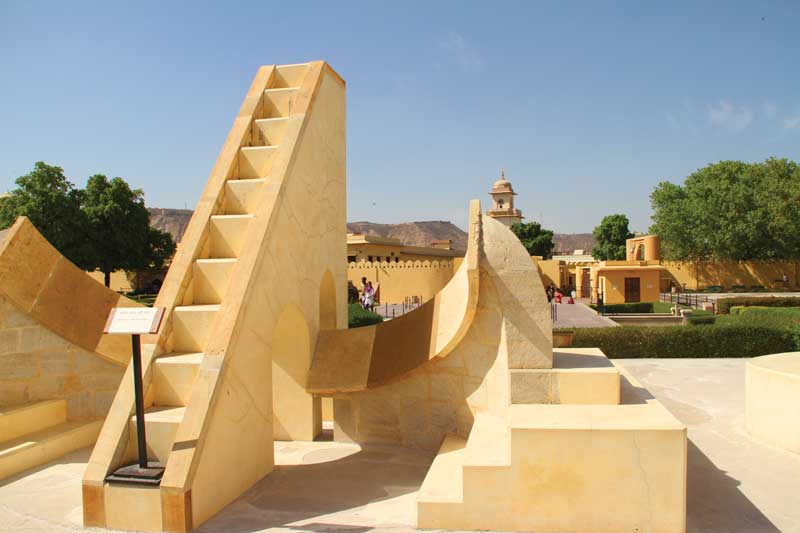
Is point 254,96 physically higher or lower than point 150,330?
Answer: higher

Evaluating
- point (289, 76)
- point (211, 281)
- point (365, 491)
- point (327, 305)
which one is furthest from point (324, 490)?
point (289, 76)

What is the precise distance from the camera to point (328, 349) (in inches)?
258

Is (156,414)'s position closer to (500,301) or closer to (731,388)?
(500,301)

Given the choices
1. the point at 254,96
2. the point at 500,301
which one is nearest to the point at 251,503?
the point at 500,301

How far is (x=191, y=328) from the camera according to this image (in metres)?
4.98

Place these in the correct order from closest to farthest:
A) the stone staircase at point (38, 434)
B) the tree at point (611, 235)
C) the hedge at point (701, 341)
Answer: the stone staircase at point (38, 434)
the hedge at point (701, 341)
the tree at point (611, 235)

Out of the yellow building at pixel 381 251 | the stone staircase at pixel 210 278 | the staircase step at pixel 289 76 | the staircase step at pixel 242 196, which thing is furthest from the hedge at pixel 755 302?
the yellow building at pixel 381 251

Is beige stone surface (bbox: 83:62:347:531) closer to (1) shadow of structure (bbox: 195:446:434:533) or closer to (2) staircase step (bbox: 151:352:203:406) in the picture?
(2) staircase step (bbox: 151:352:203:406)

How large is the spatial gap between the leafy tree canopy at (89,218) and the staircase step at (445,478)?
2953cm

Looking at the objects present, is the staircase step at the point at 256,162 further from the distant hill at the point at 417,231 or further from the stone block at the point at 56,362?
the distant hill at the point at 417,231

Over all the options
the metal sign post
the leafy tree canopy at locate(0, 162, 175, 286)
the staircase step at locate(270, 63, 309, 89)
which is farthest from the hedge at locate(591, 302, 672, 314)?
the leafy tree canopy at locate(0, 162, 175, 286)

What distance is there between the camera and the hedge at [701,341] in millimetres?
11648

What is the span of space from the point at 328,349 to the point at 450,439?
1785mm

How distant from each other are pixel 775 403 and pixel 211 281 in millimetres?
6005
